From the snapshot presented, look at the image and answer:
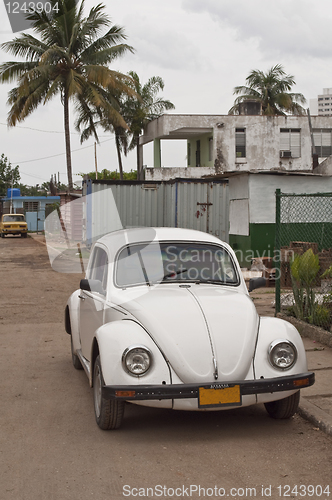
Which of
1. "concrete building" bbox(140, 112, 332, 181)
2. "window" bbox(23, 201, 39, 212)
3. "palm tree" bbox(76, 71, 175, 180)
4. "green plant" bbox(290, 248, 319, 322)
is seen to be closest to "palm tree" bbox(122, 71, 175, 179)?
"palm tree" bbox(76, 71, 175, 180)

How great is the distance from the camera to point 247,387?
436cm

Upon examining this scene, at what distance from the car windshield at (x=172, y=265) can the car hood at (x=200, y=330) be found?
0.36 m

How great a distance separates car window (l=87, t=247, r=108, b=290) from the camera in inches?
227

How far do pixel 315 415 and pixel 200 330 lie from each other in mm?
1352

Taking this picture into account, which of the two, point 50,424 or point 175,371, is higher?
point 175,371

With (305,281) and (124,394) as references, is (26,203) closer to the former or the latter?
(305,281)

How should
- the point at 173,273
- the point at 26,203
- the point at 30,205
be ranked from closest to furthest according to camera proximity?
the point at 173,273
the point at 26,203
the point at 30,205

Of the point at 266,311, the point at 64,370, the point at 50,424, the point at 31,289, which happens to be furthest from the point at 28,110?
the point at 50,424

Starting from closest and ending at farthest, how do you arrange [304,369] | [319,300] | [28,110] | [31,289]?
[304,369], [319,300], [31,289], [28,110]

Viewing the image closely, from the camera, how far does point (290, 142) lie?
121ft

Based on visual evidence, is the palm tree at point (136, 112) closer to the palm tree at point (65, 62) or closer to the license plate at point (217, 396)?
the palm tree at point (65, 62)

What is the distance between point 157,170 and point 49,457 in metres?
32.8

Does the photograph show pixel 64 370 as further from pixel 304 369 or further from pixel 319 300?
pixel 319 300

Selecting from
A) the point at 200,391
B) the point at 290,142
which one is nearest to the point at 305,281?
the point at 200,391
